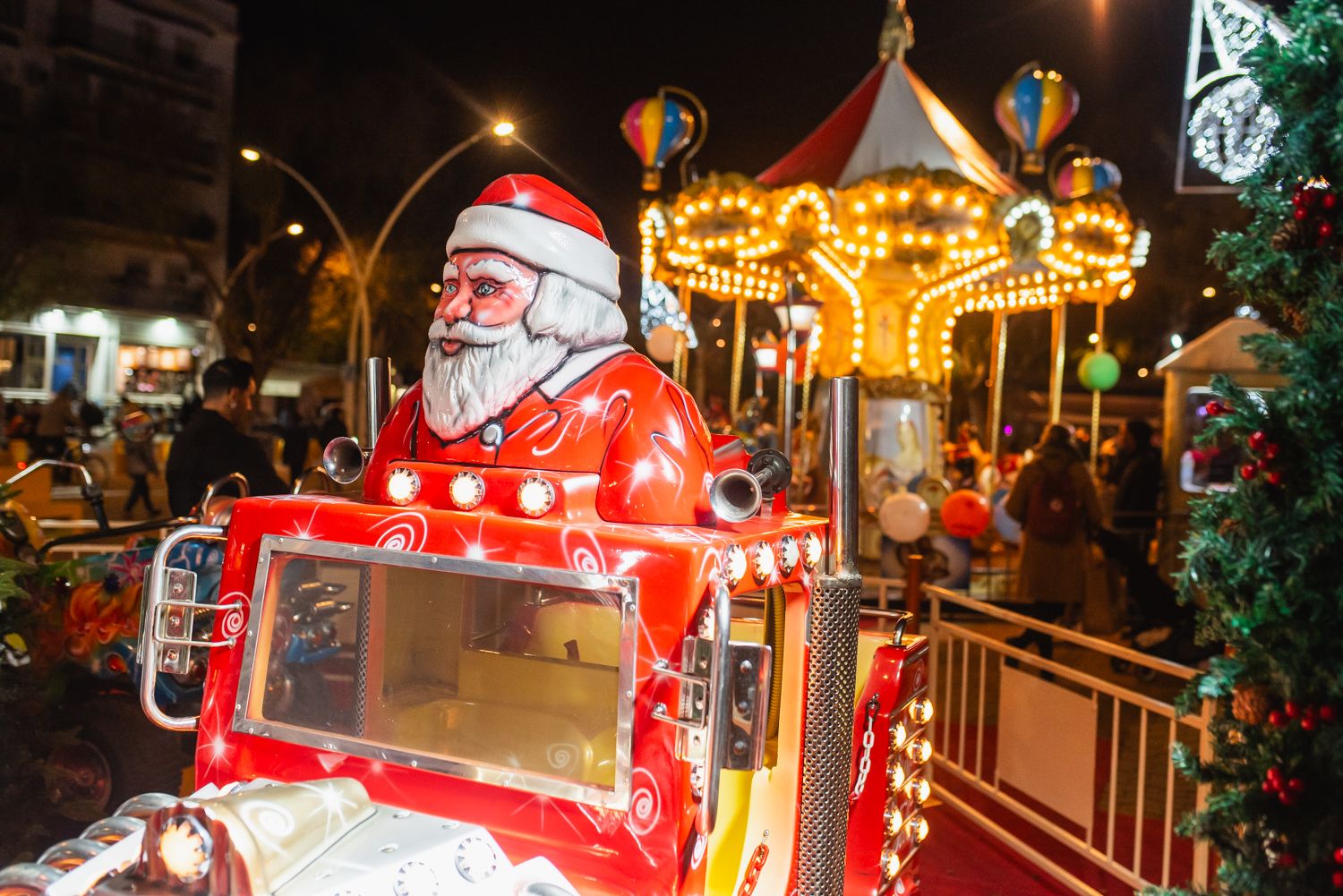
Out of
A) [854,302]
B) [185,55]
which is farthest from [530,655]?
[185,55]

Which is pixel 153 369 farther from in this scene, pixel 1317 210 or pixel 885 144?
pixel 1317 210

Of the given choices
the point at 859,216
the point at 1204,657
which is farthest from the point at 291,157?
the point at 1204,657

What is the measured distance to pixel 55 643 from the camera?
177 inches

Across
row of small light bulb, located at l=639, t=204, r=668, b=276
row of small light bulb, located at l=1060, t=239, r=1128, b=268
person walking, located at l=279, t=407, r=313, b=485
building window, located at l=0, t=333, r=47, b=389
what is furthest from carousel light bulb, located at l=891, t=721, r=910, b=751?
building window, located at l=0, t=333, r=47, b=389

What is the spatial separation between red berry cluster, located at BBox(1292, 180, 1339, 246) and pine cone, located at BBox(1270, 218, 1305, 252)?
0.01 metres

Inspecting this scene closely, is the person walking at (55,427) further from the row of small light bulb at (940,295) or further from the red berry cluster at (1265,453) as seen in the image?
the red berry cluster at (1265,453)

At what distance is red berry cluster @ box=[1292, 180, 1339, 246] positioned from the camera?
219 cm

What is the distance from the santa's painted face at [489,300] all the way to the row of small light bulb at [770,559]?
Result: 906 millimetres

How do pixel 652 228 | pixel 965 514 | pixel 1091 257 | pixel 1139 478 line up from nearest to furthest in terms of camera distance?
pixel 965 514
pixel 1139 478
pixel 1091 257
pixel 652 228

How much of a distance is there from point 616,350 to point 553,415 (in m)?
0.31

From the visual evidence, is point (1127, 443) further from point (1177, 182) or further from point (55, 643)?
point (55, 643)

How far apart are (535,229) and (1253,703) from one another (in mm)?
2015

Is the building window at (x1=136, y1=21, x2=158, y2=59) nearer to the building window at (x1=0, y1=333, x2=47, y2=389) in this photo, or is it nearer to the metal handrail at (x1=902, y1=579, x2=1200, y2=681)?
the building window at (x1=0, y1=333, x2=47, y2=389)

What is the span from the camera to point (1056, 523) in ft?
28.6
